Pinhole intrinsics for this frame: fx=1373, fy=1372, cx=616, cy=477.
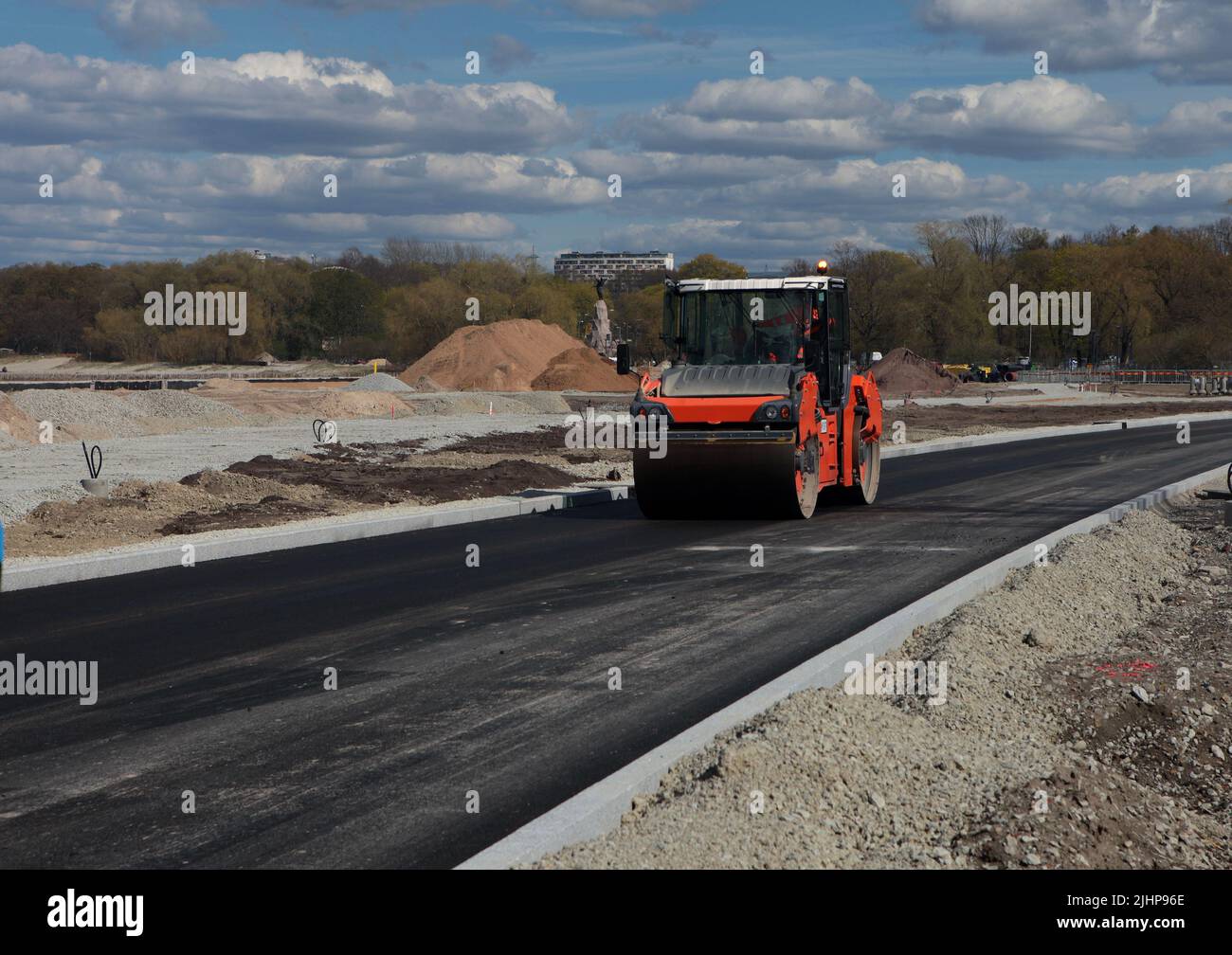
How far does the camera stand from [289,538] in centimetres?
1591

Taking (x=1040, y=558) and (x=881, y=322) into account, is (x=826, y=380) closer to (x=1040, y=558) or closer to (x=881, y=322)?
(x=1040, y=558)

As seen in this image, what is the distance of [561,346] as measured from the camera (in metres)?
74.3

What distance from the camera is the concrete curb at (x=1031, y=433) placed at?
114ft

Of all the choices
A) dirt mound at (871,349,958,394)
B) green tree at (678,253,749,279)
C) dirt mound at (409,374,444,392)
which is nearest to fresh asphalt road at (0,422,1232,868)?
dirt mound at (409,374,444,392)

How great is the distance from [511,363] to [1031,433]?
32255 mm

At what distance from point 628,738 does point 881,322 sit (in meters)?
102

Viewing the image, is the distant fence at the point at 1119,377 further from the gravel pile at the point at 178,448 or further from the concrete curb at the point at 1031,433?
the gravel pile at the point at 178,448

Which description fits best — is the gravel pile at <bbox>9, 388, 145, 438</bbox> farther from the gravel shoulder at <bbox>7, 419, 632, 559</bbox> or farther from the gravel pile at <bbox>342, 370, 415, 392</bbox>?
the gravel pile at <bbox>342, 370, 415, 392</bbox>

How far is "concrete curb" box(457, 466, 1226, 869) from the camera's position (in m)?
5.41

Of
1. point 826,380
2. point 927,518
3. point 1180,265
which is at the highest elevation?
point 1180,265

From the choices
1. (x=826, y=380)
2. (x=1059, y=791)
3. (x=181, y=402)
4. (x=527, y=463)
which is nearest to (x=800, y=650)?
Answer: (x=1059, y=791)

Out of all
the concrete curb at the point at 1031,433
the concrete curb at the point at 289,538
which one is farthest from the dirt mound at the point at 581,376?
the concrete curb at the point at 289,538

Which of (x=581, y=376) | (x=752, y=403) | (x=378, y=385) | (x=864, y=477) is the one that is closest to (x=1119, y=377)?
(x=581, y=376)
